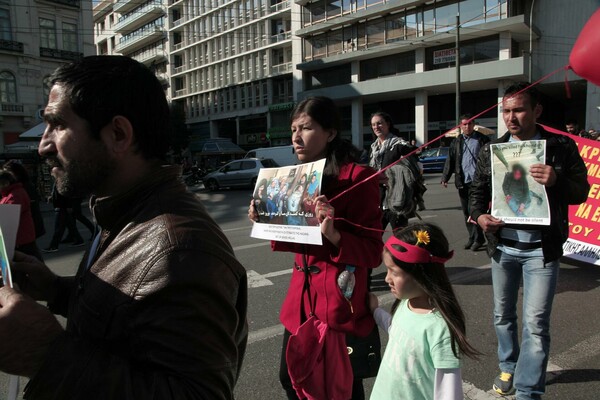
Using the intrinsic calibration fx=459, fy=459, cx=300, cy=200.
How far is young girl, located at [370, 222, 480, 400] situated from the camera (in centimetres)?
204

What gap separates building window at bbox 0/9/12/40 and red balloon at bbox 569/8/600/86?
35129mm

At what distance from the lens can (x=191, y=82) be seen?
58.6m

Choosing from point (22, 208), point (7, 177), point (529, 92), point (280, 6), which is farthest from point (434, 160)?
point (280, 6)

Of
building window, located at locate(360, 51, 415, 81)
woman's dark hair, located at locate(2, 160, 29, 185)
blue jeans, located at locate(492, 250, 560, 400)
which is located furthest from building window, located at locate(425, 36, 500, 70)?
blue jeans, located at locate(492, 250, 560, 400)

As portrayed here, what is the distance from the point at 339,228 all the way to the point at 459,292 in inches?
127

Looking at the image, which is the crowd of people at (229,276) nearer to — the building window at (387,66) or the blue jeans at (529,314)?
the blue jeans at (529,314)

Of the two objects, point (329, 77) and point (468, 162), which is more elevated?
point (329, 77)

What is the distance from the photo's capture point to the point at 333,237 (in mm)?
2248

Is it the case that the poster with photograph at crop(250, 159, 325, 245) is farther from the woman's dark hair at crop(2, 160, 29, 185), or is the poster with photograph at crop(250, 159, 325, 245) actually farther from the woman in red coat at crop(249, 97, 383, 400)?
the woman's dark hair at crop(2, 160, 29, 185)

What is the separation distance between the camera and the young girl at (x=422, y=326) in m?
2.04

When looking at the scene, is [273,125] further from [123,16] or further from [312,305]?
[312,305]

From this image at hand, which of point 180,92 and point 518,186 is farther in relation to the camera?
point 180,92

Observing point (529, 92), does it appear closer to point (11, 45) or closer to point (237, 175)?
point (237, 175)

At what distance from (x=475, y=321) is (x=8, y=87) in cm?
3482
